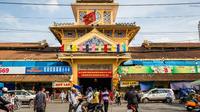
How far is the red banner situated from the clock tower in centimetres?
728

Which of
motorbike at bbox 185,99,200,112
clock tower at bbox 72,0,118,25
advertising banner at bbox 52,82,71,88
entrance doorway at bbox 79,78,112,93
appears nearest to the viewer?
motorbike at bbox 185,99,200,112

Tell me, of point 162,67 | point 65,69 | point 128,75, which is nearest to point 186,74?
point 162,67

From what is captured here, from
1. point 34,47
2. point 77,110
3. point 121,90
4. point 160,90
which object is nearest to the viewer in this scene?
point 77,110

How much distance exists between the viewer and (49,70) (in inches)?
1893

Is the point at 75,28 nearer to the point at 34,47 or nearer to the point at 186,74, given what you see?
the point at 34,47

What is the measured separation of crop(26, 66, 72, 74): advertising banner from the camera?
157 feet

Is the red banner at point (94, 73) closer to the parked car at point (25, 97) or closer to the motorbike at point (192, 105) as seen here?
the parked car at point (25, 97)

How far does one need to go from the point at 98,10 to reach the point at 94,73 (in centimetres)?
934

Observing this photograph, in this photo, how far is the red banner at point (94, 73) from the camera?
4697 cm

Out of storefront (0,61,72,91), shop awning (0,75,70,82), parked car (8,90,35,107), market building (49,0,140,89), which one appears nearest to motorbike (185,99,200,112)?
parked car (8,90,35,107)

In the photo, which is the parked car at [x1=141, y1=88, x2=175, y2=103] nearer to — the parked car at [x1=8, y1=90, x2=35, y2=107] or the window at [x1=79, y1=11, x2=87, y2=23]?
the parked car at [x1=8, y1=90, x2=35, y2=107]

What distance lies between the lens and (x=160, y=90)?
138 feet

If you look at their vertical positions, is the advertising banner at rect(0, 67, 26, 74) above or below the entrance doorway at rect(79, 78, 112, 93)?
above

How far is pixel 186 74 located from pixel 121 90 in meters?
8.10
